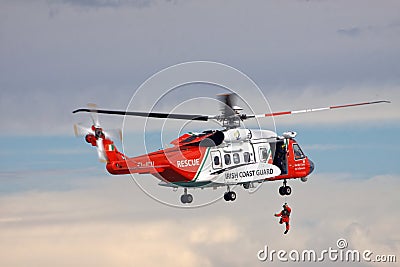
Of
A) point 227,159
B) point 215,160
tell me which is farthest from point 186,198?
point 227,159

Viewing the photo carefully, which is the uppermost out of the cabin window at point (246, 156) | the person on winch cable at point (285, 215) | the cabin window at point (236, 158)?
the cabin window at point (246, 156)

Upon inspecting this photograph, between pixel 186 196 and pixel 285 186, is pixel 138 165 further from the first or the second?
pixel 285 186

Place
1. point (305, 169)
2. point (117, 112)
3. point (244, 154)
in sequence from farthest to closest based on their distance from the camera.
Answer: point (305, 169), point (244, 154), point (117, 112)

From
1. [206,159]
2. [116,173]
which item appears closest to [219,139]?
[206,159]

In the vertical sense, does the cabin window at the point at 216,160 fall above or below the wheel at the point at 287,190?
below

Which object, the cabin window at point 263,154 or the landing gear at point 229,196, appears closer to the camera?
the landing gear at point 229,196

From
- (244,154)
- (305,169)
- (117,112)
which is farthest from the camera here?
(305,169)

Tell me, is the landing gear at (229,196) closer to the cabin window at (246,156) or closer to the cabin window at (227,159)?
the cabin window at (227,159)

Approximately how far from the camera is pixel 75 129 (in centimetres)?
7719

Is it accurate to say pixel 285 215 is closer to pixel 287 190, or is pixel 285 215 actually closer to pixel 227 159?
pixel 287 190

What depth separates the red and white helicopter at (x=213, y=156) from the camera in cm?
7725

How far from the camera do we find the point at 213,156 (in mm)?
80375

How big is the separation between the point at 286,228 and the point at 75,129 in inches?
613

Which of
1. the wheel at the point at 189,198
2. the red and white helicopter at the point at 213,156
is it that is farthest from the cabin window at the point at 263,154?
the wheel at the point at 189,198
